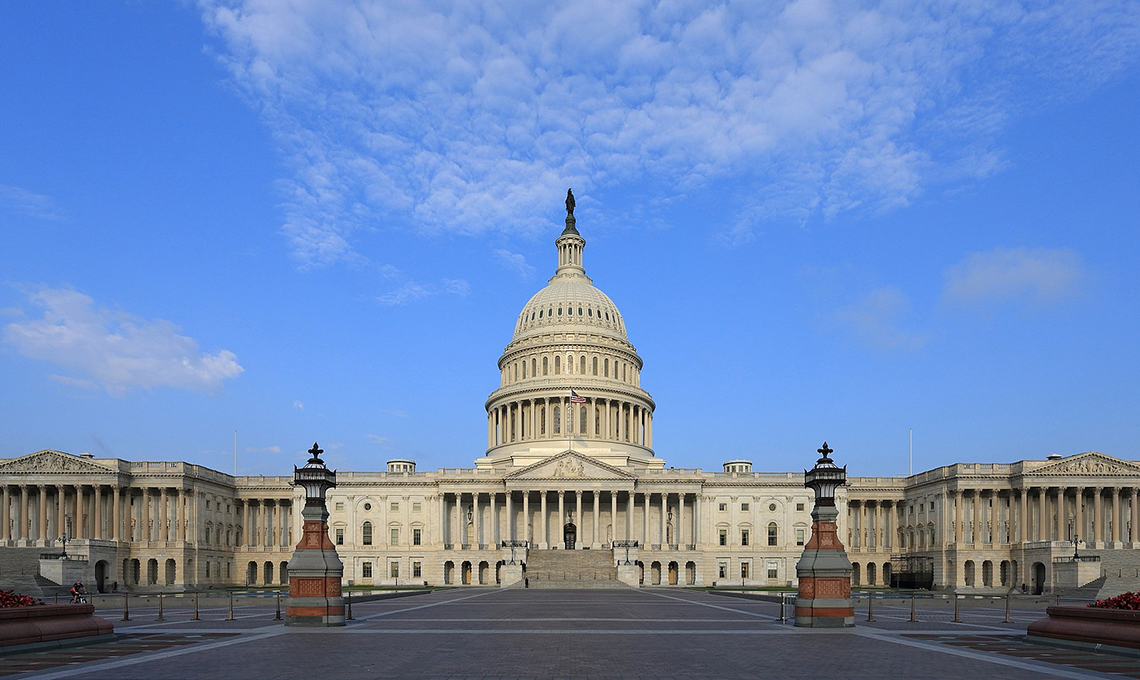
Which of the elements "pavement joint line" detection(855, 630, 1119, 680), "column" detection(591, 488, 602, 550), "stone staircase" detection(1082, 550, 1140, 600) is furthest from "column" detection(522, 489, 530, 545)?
"pavement joint line" detection(855, 630, 1119, 680)

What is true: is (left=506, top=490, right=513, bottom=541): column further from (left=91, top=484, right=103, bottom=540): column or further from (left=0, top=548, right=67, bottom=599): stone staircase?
(left=0, top=548, right=67, bottom=599): stone staircase

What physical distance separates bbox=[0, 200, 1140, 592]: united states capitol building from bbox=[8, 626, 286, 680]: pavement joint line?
7706cm

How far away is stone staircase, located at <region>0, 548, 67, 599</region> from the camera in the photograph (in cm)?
8412

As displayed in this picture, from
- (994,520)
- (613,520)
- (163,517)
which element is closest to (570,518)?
(613,520)

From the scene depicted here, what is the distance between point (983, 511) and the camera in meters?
116

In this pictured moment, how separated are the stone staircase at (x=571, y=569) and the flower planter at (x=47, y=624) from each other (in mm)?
70890

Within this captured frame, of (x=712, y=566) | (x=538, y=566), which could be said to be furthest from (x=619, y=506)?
(x=538, y=566)

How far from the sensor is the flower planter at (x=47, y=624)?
27734 mm

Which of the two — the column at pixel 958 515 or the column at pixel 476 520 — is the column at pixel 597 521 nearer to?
the column at pixel 476 520

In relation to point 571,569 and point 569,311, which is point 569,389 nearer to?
point 569,311

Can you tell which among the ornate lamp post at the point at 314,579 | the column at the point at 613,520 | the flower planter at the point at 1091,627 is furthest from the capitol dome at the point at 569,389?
the flower planter at the point at 1091,627

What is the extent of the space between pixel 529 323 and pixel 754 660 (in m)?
128

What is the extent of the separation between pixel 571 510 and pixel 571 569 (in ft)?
74.8

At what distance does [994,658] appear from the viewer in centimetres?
2727
